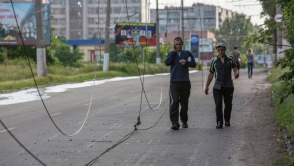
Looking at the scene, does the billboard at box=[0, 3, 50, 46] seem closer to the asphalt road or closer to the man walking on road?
the asphalt road

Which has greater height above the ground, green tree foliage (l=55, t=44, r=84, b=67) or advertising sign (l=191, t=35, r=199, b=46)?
advertising sign (l=191, t=35, r=199, b=46)

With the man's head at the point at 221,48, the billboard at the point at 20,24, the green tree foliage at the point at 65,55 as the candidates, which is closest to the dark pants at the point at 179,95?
the man's head at the point at 221,48

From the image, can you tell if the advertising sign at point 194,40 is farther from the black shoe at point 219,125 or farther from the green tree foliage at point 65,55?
the black shoe at point 219,125

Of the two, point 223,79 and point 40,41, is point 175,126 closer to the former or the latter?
point 223,79

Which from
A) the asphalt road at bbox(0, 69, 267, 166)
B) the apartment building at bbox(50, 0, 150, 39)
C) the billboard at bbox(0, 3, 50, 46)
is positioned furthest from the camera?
the apartment building at bbox(50, 0, 150, 39)

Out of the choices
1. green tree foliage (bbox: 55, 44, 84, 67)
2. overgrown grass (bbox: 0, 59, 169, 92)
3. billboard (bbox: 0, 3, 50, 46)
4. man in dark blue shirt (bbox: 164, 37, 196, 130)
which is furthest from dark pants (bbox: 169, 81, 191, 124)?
green tree foliage (bbox: 55, 44, 84, 67)

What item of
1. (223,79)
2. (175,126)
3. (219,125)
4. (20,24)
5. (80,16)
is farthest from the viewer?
(80,16)

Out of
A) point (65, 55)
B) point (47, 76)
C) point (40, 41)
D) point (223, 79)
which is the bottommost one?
point (65, 55)

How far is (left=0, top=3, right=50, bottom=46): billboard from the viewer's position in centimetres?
4812

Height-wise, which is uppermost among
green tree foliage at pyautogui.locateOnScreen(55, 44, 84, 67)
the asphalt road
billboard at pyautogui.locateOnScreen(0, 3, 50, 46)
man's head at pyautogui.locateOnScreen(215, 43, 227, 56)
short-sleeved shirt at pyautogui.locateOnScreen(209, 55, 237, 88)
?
billboard at pyautogui.locateOnScreen(0, 3, 50, 46)

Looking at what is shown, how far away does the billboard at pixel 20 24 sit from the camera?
48.1 meters

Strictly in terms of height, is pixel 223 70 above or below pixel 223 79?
above

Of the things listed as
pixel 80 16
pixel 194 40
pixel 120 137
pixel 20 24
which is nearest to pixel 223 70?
pixel 120 137

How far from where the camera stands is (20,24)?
49.4m
